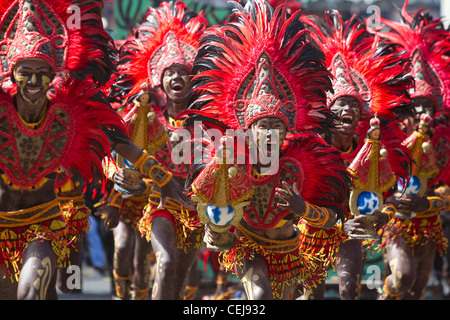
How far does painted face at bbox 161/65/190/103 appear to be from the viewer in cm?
880

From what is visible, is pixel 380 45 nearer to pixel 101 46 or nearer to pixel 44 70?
pixel 101 46

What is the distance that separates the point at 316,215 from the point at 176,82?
2.75m

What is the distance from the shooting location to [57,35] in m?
6.49

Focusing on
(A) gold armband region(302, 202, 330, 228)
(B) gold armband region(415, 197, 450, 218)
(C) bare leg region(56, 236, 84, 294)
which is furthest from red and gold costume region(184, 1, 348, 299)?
(B) gold armband region(415, 197, 450, 218)

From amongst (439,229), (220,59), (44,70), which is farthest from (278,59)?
(439,229)

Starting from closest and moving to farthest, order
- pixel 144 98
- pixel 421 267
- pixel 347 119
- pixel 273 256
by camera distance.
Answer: pixel 273 256 < pixel 144 98 < pixel 347 119 < pixel 421 267

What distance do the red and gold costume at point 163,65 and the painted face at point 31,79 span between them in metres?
1.80

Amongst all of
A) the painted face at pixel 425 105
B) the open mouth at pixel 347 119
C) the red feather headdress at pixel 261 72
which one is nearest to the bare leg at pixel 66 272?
the red feather headdress at pixel 261 72

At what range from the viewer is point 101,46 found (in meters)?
6.72

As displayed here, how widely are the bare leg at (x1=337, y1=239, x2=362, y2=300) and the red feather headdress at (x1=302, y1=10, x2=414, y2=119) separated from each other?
1308 millimetres

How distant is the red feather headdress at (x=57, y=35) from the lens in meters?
6.35

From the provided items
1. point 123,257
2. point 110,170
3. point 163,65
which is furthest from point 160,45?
point 123,257

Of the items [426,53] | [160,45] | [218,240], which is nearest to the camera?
[218,240]

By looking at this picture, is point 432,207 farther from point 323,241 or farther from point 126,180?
point 126,180
